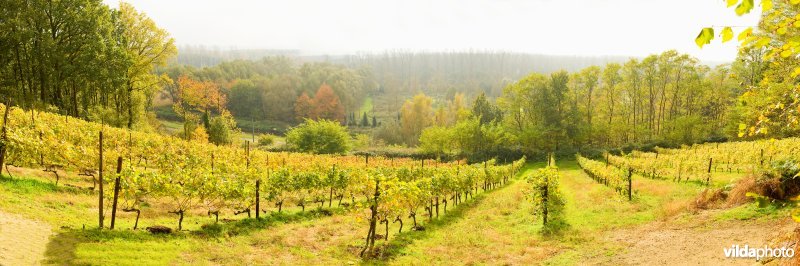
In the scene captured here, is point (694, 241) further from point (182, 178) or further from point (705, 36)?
point (182, 178)

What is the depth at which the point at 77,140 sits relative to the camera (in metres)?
22.4

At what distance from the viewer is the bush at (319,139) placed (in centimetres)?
6219

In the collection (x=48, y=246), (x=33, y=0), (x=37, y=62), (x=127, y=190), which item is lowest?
Result: (x=48, y=246)

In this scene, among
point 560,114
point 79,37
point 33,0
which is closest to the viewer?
point 33,0

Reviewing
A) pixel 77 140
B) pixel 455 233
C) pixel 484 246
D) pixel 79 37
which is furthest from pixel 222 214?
pixel 79 37

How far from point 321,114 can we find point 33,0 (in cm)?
8369

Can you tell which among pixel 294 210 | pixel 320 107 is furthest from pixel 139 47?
pixel 320 107

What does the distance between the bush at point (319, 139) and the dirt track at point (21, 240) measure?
157ft

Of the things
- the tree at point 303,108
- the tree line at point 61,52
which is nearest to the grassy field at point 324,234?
the tree line at point 61,52

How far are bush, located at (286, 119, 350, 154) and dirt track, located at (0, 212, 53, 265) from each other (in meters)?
47.8

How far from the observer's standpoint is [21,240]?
11586mm

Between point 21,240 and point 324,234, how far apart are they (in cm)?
Answer: 1017

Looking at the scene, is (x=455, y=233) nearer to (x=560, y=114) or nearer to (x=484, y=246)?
(x=484, y=246)

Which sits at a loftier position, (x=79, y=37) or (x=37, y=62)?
(x=79, y=37)
